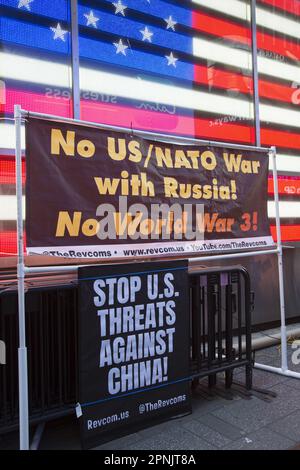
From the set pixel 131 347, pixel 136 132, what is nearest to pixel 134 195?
pixel 136 132

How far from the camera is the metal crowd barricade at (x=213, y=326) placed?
3922 millimetres

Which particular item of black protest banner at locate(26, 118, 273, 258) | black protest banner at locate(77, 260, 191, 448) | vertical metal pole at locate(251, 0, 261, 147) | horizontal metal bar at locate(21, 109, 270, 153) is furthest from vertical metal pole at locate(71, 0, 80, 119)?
vertical metal pole at locate(251, 0, 261, 147)

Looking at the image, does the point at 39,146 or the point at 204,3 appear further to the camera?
the point at 204,3

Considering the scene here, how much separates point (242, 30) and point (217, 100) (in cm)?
122

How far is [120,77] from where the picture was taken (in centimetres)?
522

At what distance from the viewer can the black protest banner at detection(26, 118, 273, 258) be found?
3.12 meters

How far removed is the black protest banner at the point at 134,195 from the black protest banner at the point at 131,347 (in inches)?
9.8

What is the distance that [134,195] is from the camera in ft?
11.9

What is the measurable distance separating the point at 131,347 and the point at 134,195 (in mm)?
1202

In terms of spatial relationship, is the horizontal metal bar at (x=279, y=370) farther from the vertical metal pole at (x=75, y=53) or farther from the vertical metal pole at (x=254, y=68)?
the vertical metal pole at (x=75, y=53)

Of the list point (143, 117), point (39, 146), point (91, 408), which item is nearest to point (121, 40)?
point (143, 117)

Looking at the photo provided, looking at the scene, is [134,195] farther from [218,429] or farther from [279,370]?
[279,370]
